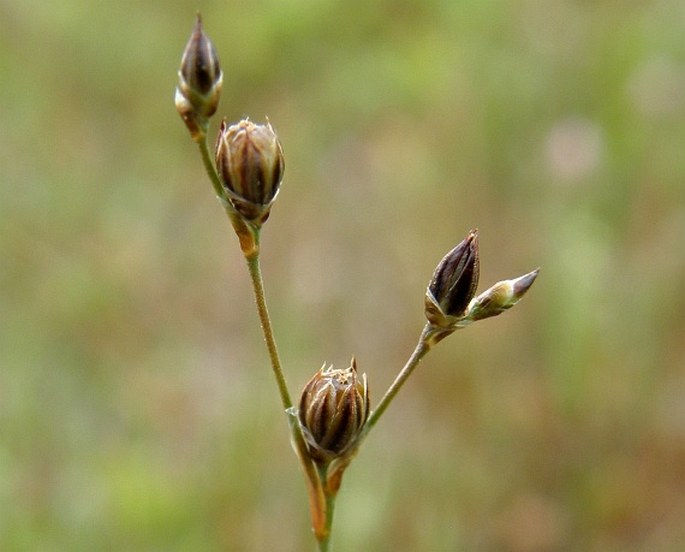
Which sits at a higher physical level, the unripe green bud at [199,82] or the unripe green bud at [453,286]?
the unripe green bud at [199,82]

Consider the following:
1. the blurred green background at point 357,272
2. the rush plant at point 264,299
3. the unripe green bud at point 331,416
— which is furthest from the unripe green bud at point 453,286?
the blurred green background at point 357,272

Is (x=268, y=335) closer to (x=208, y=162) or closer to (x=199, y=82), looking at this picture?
(x=208, y=162)

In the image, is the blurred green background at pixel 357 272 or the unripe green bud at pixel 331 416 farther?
the blurred green background at pixel 357 272

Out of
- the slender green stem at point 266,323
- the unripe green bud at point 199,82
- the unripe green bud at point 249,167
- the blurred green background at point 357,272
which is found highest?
the unripe green bud at point 199,82

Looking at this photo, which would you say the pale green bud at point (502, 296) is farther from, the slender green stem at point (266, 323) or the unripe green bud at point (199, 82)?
the unripe green bud at point (199, 82)

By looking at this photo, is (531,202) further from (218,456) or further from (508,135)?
(218,456)

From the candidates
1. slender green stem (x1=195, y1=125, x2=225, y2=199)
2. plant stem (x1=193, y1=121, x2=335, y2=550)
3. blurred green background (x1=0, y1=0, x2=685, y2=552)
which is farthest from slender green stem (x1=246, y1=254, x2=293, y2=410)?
blurred green background (x1=0, y1=0, x2=685, y2=552)

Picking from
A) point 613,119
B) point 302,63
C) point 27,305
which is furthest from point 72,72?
point 613,119
